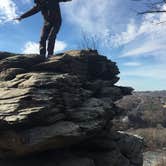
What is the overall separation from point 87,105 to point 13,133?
348 cm

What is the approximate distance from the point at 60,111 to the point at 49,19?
17.4 feet

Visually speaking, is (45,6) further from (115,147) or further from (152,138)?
(152,138)

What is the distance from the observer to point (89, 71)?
59.0 feet

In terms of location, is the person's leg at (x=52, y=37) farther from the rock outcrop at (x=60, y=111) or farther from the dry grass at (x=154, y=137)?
the dry grass at (x=154, y=137)

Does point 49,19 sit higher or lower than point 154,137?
higher

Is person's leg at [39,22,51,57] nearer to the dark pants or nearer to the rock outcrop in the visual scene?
the dark pants

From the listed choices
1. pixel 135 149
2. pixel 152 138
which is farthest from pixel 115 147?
pixel 152 138

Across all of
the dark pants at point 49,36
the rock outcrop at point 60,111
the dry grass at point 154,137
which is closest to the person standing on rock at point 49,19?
the dark pants at point 49,36

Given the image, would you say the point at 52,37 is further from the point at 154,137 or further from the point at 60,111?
the point at 154,137

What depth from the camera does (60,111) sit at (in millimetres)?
14117

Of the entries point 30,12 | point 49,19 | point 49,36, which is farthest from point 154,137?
point 30,12

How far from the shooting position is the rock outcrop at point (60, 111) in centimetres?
1327

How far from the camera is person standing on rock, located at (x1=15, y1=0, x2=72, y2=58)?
57.4 ft

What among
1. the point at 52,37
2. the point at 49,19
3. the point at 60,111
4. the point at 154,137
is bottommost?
the point at 154,137
